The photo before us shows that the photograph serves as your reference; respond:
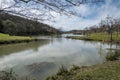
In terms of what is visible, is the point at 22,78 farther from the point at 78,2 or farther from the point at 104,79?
the point at 78,2

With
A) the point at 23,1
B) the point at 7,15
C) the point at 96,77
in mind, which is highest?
the point at 23,1

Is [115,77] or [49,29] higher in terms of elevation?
[49,29]

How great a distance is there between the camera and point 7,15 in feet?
11.5

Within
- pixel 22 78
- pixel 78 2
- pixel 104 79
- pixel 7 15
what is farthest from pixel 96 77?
pixel 7 15

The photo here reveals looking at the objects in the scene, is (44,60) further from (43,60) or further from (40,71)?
(40,71)

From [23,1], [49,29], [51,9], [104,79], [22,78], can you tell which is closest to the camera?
[23,1]

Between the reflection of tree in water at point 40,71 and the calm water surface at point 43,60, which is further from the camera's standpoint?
the calm water surface at point 43,60

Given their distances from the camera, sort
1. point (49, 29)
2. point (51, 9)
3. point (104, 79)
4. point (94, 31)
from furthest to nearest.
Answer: point (94, 31)
point (104, 79)
point (49, 29)
point (51, 9)

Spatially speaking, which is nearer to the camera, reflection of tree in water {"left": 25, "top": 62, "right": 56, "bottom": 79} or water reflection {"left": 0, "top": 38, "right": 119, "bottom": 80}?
reflection of tree in water {"left": 25, "top": 62, "right": 56, "bottom": 79}

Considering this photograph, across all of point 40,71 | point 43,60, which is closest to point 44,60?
point 43,60

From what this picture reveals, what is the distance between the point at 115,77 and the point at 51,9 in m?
5.40

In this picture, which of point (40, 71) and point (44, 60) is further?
point (44, 60)

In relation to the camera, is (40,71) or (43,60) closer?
(40,71)

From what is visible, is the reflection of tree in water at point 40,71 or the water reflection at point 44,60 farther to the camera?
the water reflection at point 44,60
